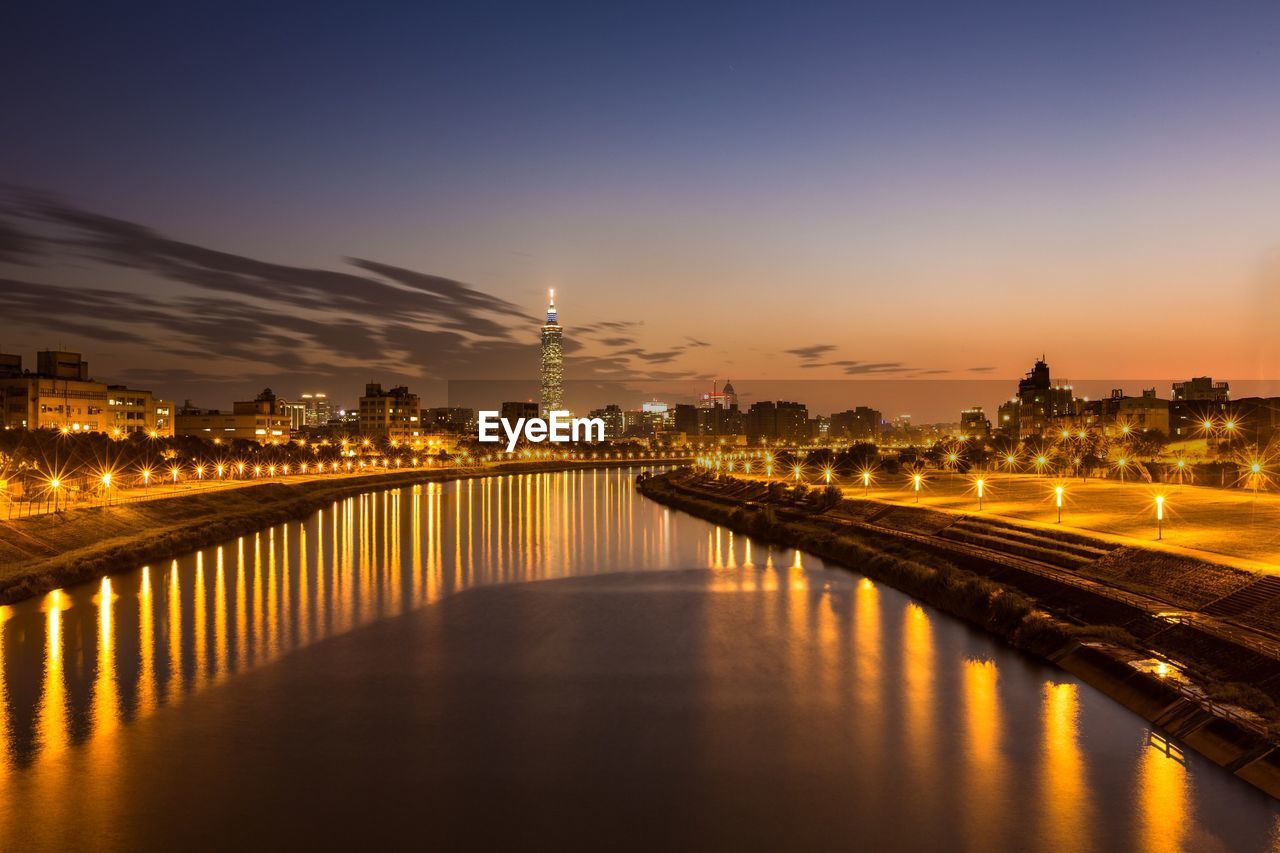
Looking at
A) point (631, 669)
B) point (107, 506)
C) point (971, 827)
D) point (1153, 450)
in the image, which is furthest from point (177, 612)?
point (1153, 450)

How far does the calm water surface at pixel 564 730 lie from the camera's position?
12.5 metres

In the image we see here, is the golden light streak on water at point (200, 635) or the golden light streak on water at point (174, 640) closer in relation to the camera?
the golden light streak on water at point (174, 640)

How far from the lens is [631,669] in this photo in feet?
67.7

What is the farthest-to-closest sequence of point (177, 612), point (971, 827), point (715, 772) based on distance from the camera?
point (177, 612)
point (715, 772)
point (971, 827)

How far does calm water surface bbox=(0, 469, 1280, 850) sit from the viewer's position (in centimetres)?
1255

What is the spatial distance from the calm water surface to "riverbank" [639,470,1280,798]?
61 centimetres

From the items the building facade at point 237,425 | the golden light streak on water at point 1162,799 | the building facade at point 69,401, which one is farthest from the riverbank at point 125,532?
the building facade at point 237,425

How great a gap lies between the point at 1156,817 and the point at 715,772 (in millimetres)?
6645

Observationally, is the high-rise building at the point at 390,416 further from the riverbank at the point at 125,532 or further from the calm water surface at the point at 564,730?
the calm water surface at the point at 564,730

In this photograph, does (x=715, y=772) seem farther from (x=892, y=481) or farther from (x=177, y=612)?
(x=892, y=481)

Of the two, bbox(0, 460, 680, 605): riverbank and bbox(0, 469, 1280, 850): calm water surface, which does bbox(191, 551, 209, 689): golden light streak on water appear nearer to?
bbox(0, 469, 1280, 850): calm water surface

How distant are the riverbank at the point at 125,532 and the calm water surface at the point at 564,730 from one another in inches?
63.3

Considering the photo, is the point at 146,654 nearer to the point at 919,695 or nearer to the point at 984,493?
the point at 919,695

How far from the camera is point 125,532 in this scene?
38.8m
